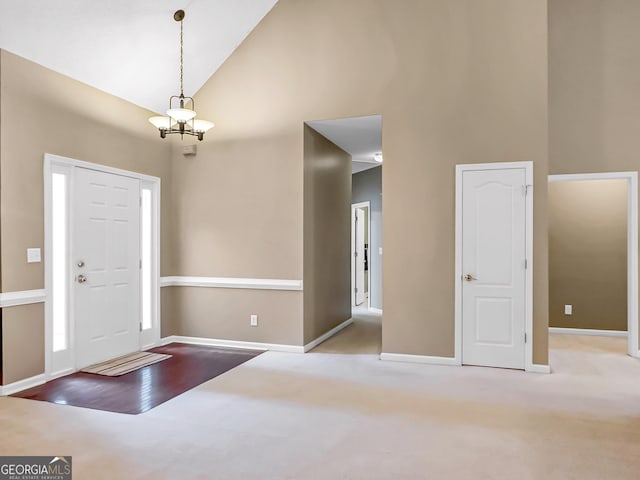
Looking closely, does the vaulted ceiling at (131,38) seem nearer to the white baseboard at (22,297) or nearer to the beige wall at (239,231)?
the beige wall at (239,231)

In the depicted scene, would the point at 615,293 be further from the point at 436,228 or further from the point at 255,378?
the point at 255,378

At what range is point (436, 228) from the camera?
4.69m

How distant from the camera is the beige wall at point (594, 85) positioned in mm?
5180

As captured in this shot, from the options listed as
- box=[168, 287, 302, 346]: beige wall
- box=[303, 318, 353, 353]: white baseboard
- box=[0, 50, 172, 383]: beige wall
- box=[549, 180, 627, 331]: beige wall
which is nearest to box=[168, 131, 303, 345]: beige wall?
box=[168, 287, 302, 346]: beige wall

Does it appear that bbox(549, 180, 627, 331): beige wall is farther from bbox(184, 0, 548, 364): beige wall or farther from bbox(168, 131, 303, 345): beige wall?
bbox(168, 131, 303, 345): beige wall

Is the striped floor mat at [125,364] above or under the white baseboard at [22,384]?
under

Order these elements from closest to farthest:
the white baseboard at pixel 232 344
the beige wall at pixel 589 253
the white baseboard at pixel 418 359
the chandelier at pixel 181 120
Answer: the chandelier at pixel 181 120 → the white baseboard at pixel 418 359 → the white baseboard at pixel 232 344 → the beige wall at pixel 589 253

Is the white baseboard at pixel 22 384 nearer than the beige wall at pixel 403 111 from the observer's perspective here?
Yes

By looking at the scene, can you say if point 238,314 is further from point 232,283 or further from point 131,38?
point 131,38

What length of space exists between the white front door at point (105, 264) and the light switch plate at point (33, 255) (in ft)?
1.16

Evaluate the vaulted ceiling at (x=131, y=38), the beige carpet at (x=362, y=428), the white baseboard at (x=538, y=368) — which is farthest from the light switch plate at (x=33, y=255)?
the white baseboard at (x=538, y=368)

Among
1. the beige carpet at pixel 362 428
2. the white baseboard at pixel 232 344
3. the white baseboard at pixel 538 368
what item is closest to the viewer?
the beige carpet at pixel 362 428

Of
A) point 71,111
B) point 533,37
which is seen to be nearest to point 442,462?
point 533,37

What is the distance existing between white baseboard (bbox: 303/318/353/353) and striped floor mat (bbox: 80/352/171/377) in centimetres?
158
